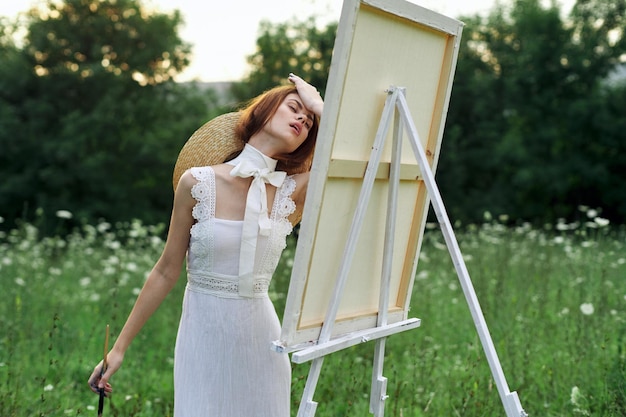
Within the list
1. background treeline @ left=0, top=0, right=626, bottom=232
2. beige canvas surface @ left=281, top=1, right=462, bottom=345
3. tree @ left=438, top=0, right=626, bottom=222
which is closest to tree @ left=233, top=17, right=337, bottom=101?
background treeline @ left=0, top=0, right=626, bottom=232

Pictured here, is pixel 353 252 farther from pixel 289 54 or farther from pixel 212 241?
pixel 289 54

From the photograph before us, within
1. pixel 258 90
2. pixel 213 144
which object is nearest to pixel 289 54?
pixel 258 90

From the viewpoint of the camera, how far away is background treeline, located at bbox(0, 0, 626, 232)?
69.7 feet

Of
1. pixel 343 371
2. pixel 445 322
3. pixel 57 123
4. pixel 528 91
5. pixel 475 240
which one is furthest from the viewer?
pixel 57 123

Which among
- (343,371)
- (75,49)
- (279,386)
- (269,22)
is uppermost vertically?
(269,22)

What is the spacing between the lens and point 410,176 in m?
2.57

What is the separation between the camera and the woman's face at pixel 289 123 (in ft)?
7.66

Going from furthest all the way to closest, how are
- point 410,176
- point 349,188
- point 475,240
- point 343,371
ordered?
point 475,240
point 343,371
point 410,176
point 349,188

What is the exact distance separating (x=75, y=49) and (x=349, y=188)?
25.8m

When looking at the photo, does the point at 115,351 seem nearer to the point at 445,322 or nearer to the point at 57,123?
the point at 445,322

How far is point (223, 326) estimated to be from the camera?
234 centimetres

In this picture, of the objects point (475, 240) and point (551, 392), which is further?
point (475, 240)

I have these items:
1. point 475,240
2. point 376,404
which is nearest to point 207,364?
point 376,404

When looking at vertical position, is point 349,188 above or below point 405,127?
below
